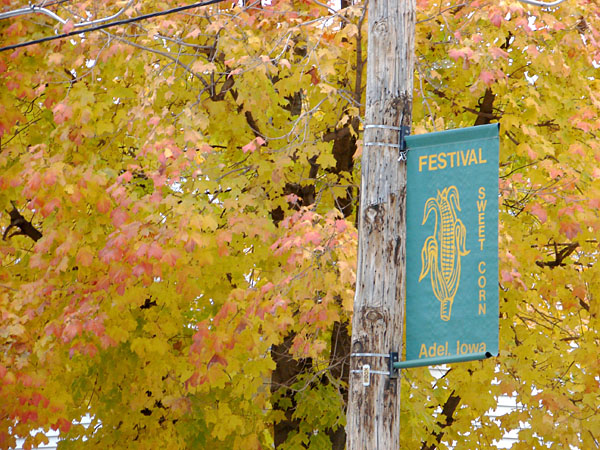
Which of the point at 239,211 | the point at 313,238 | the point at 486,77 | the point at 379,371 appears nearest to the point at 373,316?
the point at 379,371

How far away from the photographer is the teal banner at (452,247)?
19.9 feet

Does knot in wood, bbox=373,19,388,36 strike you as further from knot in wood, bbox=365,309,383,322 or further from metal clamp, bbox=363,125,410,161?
knot in wood, bbox=365,309,383,322

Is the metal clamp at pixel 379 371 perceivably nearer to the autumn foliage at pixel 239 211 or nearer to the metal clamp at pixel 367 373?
the metal clamp at pixel 367 373

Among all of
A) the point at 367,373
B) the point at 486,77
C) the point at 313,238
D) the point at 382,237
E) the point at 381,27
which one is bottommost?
the point at 367,373

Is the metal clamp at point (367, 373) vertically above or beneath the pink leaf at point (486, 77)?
beneath

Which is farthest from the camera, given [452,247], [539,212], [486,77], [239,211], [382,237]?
[239,211]

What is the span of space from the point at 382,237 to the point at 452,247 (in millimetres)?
566

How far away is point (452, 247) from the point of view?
20.6 feet

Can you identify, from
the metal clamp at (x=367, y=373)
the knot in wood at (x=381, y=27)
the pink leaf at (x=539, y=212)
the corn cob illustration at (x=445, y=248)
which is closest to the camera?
the corn cob illustration at (x=445, y=248)

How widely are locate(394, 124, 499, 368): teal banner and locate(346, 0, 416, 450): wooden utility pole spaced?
0.43 feet

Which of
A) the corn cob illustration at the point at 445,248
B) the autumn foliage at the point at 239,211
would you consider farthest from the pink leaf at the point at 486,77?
the corn cob illustration at the point at 445,248

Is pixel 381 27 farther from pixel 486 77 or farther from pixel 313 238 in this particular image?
pixel 486 77

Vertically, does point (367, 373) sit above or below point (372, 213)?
below

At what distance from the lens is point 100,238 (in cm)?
1016
